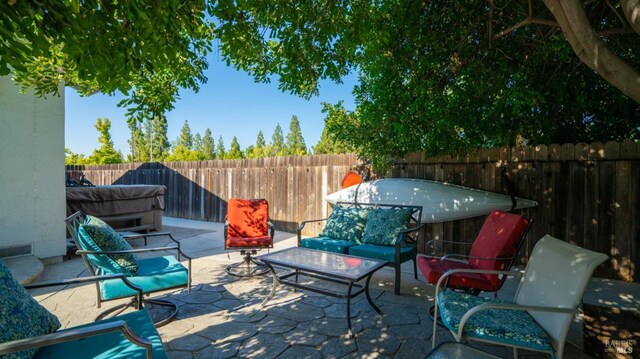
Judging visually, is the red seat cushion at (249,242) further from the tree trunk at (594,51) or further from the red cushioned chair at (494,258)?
the tree trunk at (594,51)

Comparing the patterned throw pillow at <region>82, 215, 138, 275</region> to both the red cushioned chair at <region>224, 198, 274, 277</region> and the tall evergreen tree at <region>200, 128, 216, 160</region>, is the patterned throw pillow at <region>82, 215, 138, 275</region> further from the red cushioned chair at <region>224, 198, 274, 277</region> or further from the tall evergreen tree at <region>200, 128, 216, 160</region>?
the tall evergreen tree at <region>200, 128, 216, 160</region>

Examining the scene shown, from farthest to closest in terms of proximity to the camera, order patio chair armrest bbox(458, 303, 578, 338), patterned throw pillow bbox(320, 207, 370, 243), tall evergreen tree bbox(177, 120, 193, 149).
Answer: tall evergreen tree bbox(177, 120, 193, 149) < patterned throw pillow bbox(320, 207, 370, 243) < patio chair armrest bbox(458, 303, 578, 338)

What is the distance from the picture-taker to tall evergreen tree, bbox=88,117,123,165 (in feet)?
70.4

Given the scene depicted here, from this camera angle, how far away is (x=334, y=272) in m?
2.94

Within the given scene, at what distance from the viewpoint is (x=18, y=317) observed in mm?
1535

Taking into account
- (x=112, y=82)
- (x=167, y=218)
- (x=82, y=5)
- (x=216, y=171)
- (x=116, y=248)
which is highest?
(x=82, y=5)

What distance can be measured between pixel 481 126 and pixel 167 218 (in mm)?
9408

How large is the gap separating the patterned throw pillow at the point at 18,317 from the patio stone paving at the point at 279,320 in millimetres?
912

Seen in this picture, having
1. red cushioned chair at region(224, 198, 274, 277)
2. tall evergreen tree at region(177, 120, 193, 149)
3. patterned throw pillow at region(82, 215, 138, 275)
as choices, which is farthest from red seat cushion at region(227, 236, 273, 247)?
tall evergreen tree at region(177, 120, 193, 149)

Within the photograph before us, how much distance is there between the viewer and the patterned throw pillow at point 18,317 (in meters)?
1.44

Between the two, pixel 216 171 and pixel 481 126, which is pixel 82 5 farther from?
pixel 216 171

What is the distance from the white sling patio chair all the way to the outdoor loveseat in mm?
1471

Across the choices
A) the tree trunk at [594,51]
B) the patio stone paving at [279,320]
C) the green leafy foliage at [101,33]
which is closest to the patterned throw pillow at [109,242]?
the patio stone paving at [279,320]

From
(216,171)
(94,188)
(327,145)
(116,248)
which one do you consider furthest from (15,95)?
(327,145)
